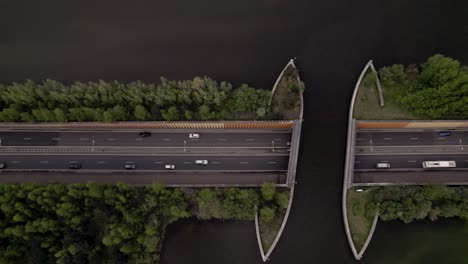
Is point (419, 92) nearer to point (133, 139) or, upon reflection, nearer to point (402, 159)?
point (402, 159)

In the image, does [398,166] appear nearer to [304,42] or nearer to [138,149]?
[304,42]

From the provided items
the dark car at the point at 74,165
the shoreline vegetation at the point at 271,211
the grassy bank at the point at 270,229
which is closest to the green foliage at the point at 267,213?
the shoreline vegetation at the point at 271,211

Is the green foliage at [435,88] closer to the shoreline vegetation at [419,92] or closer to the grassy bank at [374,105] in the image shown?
the shoreline vegetation at [419,92]

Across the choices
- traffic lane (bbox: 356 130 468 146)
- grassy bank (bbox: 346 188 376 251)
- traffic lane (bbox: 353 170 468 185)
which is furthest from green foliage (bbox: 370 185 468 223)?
traffic lane (bbox: 356 130 468 146)

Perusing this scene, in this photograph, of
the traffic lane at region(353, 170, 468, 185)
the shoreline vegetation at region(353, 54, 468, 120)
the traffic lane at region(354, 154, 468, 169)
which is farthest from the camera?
the traffic lane at region(354, 154, 468, 169)

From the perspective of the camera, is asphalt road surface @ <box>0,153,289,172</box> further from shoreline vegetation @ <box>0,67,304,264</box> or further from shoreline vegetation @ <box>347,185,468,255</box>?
shoreline vegetation @ <box>347,185,468,255</box>
